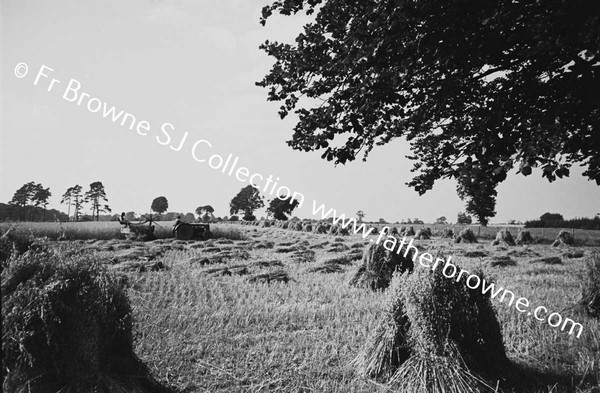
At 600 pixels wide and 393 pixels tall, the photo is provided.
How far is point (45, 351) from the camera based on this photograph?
241cm

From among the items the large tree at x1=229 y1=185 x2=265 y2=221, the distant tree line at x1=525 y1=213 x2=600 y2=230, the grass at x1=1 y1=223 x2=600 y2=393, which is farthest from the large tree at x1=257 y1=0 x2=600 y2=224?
the large tree at x1=229 y1=185 x2=265 y2=221

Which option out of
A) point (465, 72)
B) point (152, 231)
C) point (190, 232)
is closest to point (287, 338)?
point (465, 72)

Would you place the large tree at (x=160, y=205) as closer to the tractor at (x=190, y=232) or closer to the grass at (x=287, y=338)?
the tractor at (x=190, y=232)

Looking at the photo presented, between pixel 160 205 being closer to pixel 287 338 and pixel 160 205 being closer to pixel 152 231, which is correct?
pixel 152 231

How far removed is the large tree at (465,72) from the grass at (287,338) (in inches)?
59.7

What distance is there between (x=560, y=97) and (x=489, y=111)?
0.63m

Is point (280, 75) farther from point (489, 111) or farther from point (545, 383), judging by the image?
point (545, 383)

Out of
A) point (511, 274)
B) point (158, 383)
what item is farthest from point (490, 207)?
point (158, 383)

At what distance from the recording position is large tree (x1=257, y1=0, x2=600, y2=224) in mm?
3016

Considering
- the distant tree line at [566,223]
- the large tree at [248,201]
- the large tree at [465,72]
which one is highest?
the distant tree line at [566,223]

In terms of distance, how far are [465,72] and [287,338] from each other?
3867mm

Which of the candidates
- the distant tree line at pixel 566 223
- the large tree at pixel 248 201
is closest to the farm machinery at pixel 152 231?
the distant tree line at pixel 566 223

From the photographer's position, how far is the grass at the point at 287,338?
335cm

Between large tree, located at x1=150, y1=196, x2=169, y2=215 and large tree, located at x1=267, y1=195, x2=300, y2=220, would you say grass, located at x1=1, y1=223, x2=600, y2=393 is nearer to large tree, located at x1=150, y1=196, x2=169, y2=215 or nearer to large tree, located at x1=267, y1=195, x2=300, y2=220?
large tree, located at x1=267, y1=195, x2=300, y2=220
